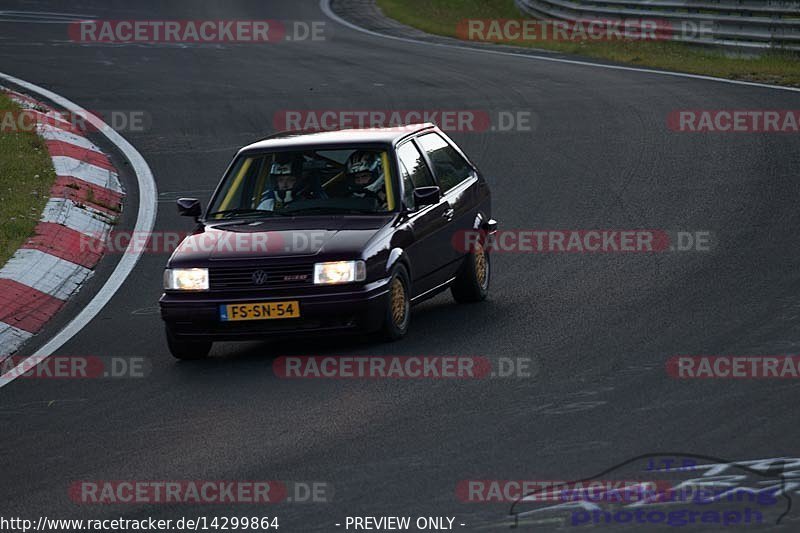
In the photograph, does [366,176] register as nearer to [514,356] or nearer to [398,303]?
[398,303]

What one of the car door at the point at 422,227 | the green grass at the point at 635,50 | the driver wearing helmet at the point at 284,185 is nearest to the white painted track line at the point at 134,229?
the driver wearing helmet at the point at 284,185

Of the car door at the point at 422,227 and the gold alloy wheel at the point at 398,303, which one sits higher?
the car door at the point at 422,227

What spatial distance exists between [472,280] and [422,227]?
2.91ft

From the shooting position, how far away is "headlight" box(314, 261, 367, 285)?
9562 millimetres

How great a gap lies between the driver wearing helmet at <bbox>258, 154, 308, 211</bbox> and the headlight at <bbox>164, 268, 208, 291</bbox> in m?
0.96

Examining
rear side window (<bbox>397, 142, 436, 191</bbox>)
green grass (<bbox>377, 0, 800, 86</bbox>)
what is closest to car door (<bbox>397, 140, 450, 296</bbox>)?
rear side window (<bbox>397, 142, 436, 191</bbox>)

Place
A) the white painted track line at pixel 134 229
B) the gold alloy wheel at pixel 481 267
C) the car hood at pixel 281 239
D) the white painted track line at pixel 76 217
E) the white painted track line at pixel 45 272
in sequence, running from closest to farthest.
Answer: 1. the car hood at pixel 281 239
2. the white painted track line at pixel 134 229
3. the gold alloy wheel at pixel 481 267
4. the white painted track line at pixel 45 272
5. the white painted track line at pixel 76 217

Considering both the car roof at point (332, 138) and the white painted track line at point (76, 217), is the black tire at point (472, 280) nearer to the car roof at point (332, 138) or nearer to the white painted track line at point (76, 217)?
the car roof at point (332, 138)

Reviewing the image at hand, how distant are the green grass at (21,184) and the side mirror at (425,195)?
3.97m

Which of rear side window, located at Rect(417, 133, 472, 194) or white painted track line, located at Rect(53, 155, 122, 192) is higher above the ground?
rear side window, located at Rect(417, 133, 472, 194)

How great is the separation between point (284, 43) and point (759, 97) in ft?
40.2

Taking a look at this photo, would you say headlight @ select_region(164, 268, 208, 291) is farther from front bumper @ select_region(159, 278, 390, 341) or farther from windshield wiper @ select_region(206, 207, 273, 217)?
windshield wiper @ select_region(206, 207, 273, 217)

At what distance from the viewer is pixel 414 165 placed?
432 inches

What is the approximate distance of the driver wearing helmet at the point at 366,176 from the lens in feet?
34.4
